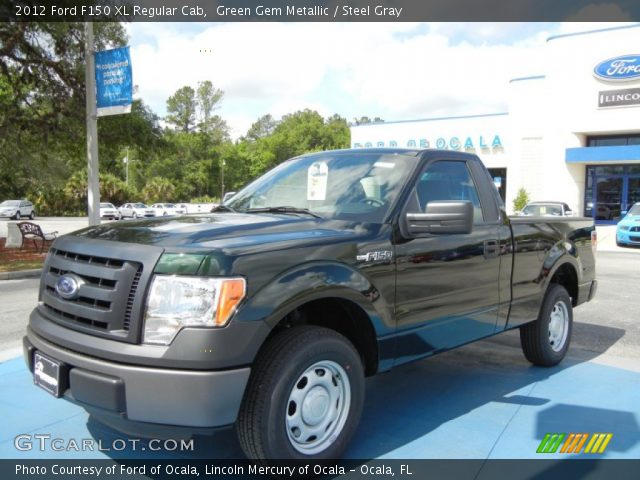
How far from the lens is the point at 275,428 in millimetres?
2748

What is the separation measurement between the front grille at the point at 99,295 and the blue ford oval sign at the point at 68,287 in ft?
0.09

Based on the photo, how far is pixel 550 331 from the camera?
5.20 metres

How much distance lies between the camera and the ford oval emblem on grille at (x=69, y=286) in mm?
2896

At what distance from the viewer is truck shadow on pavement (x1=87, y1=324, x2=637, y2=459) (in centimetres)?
346

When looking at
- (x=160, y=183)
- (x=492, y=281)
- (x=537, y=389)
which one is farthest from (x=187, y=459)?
(x=160, y=183)

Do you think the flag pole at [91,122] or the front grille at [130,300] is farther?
the flag pole at [91,122]

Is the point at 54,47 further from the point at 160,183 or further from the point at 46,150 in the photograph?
the point at 160,183

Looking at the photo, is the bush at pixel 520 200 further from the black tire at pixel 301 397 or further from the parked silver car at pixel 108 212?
the black tire at pixel 301 397

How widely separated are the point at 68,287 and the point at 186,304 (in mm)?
791

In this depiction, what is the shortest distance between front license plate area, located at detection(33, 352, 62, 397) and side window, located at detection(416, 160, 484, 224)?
245cm

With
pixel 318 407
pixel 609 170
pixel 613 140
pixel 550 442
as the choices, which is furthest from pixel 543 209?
pixel 318 407

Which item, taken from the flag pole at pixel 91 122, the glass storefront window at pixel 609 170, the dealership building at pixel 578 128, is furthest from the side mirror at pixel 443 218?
the glass storefront window at pixel 609 170

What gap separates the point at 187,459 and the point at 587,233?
4513 millimetres

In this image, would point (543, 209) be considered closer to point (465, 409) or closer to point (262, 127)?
point (465, 409)
